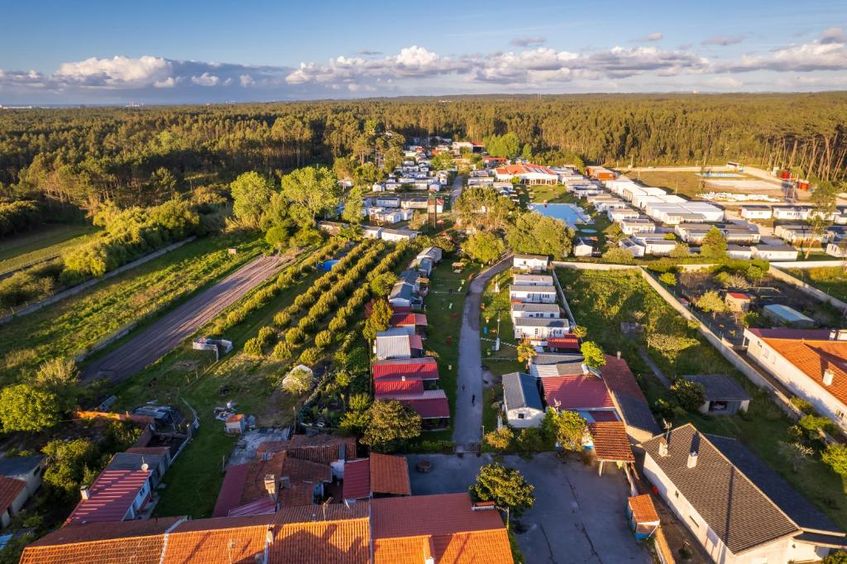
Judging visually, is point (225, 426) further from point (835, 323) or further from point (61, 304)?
point (835, 323)

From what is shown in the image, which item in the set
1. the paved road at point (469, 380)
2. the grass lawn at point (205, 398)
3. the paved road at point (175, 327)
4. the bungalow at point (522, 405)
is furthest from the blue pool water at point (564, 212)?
the grass lawn at point (205, 398)

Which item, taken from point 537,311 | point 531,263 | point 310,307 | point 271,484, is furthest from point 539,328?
point 271,484

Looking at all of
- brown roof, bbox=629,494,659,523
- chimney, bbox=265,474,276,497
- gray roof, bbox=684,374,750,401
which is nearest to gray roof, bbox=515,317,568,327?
gray roof, bbox=684,374,750,401

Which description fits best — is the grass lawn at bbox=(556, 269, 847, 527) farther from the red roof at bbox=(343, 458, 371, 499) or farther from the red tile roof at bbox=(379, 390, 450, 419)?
the red roof at bbox=(343, 458, 371, 499)

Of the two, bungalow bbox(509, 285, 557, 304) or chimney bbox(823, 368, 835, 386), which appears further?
bungalow bbox(509, 285, 557, 304)

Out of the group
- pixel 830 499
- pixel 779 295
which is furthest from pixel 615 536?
pixel 779 295

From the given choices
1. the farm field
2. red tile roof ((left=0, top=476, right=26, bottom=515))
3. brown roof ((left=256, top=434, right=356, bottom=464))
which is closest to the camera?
red tile roof ((left=0, top=476, right=26, bottom=515))
